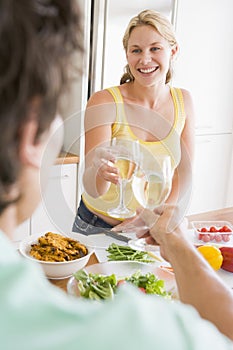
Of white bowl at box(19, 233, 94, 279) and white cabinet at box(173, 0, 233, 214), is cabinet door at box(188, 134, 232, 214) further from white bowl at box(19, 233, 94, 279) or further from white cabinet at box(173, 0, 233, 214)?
white bowl at box(19, 233, 94, 279)

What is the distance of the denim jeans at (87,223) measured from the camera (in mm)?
1600

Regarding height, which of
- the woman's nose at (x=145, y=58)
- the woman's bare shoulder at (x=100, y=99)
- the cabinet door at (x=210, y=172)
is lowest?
the cabinet door at (x=210, y=172)

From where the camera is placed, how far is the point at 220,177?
3.50 meters

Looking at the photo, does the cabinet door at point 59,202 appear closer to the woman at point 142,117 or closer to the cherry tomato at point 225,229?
the woman at point 142,117

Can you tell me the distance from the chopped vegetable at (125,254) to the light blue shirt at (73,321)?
0.89m

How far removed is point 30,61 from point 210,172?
3102mm

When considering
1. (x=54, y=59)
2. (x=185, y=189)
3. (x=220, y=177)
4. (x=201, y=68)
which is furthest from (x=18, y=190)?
(x=220, y=177)

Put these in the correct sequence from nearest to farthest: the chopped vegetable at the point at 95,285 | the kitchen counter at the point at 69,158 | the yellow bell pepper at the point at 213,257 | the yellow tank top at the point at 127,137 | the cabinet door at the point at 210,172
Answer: the chopped vegetable at the point at 95,285 → the yellow bell pepper at the point at 213,257 → the yellow tank top at the point at 127,137 → the kitchen counter at the point at 69,158 → the cabinet door at the point at 210,172

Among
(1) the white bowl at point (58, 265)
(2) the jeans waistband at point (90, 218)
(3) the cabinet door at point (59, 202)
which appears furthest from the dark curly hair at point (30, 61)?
(2) the jeans waistband at point (90, 218)

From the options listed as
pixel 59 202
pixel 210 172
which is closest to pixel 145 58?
pixel 59 202

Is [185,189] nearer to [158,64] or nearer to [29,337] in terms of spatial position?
[158,64]

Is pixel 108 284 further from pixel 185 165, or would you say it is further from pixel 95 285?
pixel 185 165

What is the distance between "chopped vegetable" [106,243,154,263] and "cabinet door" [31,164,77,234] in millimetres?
175

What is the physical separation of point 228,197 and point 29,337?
338 centimetres
